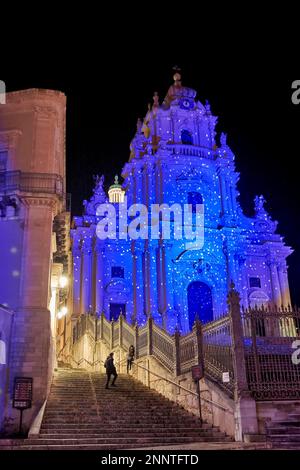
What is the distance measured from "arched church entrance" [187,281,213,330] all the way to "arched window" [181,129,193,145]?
497 inches

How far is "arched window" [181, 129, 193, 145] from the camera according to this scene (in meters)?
41.4

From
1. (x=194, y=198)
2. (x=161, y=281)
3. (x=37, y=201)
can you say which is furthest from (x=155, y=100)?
(x=37, y=201)

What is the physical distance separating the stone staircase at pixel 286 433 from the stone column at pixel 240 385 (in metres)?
0.46

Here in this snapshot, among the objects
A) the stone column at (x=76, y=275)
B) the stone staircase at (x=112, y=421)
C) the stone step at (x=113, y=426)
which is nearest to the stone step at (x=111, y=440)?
the stone staircase at (x=112, y=421)

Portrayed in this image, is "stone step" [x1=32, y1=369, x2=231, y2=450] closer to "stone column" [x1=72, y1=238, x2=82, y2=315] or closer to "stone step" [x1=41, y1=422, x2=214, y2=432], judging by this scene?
"stone step" [x1=41, y1=422, x2=214, y2=432]

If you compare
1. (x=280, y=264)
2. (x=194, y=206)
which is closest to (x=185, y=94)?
(x=194, y=206)

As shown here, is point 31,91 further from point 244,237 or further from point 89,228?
point 244,237

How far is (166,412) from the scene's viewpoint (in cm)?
1474

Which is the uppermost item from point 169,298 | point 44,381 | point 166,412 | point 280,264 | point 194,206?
point 194,206

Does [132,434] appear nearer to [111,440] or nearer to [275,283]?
[111,440]

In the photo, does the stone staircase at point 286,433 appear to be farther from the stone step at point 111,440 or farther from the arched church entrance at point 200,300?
the arched church entrance at point 200,300

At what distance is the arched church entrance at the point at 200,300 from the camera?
35.5 m

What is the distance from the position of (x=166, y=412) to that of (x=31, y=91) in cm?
1421

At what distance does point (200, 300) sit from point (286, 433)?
930 inches
